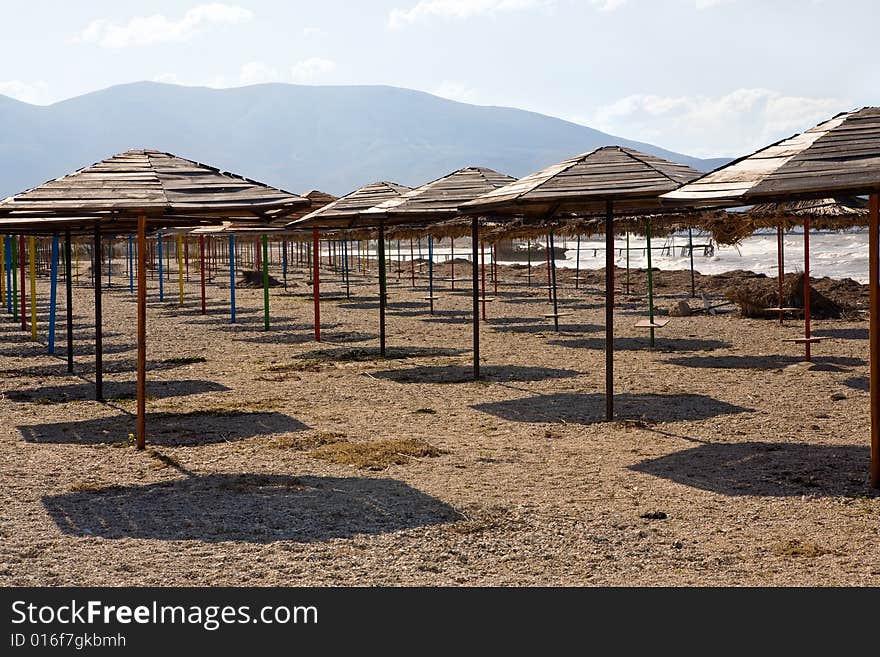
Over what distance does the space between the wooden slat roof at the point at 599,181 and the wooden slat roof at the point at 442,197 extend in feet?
8.05

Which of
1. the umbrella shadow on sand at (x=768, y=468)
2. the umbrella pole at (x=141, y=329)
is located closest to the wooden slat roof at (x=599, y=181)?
the umbrella shadow on sand at (x=768, y=468)

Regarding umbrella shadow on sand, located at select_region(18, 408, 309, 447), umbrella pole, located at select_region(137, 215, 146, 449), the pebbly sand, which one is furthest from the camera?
umbrella shadow on sand, located at select_region(18, 408, 309, 447)

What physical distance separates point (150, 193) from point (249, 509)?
2733 millimetres

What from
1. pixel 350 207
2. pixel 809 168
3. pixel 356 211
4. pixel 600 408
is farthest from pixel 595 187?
pixel 350 207

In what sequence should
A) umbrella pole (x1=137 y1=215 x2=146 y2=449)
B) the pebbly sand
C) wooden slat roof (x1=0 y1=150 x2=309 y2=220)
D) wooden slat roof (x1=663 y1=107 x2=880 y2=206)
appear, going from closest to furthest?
the pebbly sand < wooden slat roof (x1=663 y1=107 x2=880 y2=206) < wooden slat roof (x1=0 y1=150 x2=309 y2=220) < umbrella pole (x1=137 y1=215 x2=146 y2=449)

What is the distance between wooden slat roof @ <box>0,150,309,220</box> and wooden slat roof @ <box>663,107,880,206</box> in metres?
3.07

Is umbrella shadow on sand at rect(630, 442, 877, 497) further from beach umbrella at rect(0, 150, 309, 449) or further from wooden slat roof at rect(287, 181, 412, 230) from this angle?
wooden slat roof at rect(287, 181, 412, 230)

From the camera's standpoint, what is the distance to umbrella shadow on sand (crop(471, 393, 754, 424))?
9.80 metres

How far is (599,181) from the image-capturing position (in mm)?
9359

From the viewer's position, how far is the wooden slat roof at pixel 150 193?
759 centimetres

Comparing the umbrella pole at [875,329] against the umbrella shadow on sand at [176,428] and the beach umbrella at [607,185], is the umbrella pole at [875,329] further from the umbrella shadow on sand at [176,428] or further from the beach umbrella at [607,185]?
the umbrella shadow on sand at [176,428]

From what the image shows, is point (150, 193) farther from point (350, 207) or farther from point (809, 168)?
point (350, 207)

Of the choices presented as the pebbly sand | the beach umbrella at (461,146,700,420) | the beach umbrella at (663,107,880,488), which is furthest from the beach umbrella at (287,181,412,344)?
the beach umbrella at (663,107,880,488)

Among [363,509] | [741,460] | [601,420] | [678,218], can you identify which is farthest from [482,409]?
[678,218]
